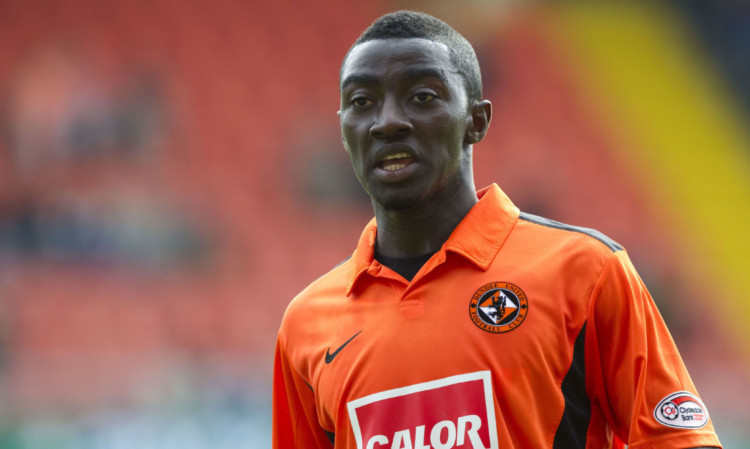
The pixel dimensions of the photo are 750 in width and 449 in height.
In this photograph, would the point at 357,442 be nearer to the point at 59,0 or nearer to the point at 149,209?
the point at 149,209

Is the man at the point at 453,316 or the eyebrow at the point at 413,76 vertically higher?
the eyebrow at the point at 413,76

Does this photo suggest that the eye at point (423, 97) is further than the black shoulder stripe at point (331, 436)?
No

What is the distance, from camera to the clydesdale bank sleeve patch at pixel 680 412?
1457 millimetres

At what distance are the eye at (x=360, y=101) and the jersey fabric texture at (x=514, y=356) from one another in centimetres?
29

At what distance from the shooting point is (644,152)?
7.45m

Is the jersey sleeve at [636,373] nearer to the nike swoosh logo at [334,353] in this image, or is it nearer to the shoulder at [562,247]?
the shoulder at [562,247]

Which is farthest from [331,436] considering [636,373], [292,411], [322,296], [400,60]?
[400,60]

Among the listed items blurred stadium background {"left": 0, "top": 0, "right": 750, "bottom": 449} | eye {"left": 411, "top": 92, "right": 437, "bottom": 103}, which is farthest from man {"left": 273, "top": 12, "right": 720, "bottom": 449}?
blurred stadium background {"left": 0, "top": 0, "right": 750, "bottom": 449}

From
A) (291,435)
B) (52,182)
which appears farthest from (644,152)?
(291,435)

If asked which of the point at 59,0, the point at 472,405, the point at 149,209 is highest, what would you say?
the point at 59,0

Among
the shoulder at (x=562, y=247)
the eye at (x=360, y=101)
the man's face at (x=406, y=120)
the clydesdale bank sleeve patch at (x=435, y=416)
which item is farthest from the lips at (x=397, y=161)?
the clydesdale bank sleeve patch at (x=435, y=416)

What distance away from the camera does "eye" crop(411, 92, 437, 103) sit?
5.47ft

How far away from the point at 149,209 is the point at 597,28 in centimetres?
404

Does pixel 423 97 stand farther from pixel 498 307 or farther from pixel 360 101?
pixel 498 307
